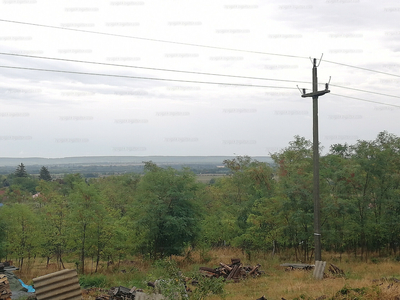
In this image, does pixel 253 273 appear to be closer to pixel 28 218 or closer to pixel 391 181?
pixel 391 181

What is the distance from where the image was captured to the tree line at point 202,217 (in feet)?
83.9

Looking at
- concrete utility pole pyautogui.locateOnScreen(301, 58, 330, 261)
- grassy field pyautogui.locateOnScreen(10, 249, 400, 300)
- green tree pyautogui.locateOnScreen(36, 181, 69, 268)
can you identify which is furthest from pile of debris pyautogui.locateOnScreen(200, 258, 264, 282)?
green tree pyautogui.locateOnScreen(36, 181, 69, 268)

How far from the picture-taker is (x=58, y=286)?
13.5 meters

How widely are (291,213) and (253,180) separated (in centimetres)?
827

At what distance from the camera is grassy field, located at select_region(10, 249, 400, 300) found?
1179 centimetres

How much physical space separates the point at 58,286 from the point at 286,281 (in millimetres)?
10176

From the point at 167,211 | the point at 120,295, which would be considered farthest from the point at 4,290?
the point at 167,211

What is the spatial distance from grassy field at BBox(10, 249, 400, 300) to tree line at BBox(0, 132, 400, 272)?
1.63 metres

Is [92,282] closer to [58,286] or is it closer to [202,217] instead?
[58,286]

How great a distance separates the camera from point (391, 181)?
27375mm

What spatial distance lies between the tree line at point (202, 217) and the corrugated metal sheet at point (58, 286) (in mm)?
11359

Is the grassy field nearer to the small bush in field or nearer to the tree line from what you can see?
the small bush in field

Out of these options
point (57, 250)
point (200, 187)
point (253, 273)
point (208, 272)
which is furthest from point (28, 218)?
point (253, 273)

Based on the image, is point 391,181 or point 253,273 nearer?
point 253,273
